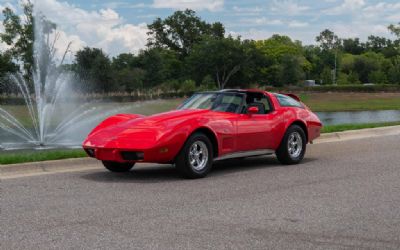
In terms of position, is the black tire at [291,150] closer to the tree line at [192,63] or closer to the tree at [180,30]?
the tree line at [192,63]

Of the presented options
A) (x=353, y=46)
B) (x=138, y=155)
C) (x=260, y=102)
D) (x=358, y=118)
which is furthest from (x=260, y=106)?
(x=353, y=46)

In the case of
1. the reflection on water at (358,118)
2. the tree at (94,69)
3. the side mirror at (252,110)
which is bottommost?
the reflection on water at (358,118)

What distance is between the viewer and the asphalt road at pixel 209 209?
5.69 meters

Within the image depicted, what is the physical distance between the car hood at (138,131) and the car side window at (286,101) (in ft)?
7.00

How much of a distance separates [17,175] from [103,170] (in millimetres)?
1441

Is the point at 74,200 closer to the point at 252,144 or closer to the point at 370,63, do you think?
the point at 252,144

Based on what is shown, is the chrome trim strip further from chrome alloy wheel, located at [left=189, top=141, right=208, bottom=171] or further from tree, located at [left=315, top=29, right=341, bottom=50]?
tree, located at [left=315, top=29, right=341, bottom=50]

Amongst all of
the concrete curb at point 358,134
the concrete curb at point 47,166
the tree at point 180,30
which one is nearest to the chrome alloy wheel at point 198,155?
the concrete curb at point 47,166

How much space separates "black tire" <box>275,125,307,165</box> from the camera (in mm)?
11094

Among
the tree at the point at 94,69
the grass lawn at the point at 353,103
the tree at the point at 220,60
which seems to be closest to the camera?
the grass lawn at the point at 353,103

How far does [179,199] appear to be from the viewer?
7750 mm

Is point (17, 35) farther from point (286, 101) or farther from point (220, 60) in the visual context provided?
point (286, 101)

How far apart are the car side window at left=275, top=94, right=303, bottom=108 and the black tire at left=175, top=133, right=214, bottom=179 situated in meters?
2.38

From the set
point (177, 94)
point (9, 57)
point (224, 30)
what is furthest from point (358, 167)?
point (224, 30)
